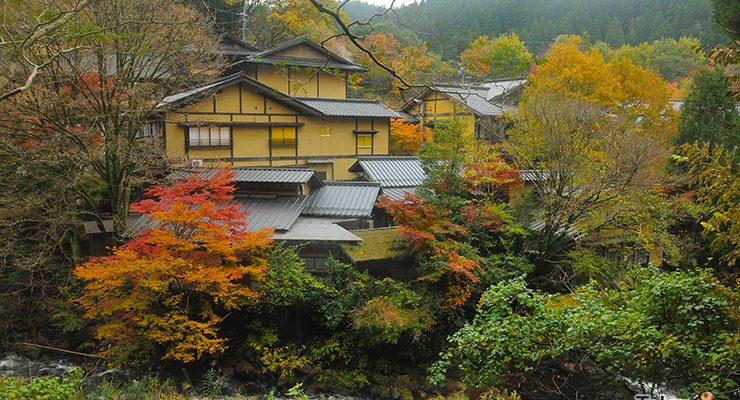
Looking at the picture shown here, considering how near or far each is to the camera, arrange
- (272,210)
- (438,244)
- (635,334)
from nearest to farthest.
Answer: (635,334) < (438,244) < (272,210)

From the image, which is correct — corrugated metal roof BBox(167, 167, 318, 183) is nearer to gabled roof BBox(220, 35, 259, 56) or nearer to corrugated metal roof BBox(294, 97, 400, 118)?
corrugated metal roof BBox(294, 97, 400, 118)

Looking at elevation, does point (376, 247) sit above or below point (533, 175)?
below

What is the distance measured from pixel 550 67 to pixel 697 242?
10.6 metres

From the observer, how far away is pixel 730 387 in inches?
200

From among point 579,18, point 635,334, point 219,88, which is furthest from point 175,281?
point 579,18

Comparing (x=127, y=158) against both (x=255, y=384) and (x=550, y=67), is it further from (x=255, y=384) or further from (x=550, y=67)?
(x=550, y=67)

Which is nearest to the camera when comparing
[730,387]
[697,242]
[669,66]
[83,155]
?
[730,387]

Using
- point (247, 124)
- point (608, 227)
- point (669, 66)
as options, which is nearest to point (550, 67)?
point (608, 227)

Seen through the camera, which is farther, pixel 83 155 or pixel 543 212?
pixel 543 212

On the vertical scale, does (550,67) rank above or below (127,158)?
above

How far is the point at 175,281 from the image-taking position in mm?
11703

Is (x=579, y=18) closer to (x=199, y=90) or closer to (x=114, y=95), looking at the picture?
(x=199, y=90)

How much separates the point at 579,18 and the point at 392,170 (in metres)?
51.5

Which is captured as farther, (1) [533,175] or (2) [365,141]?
(2) [365,141]
